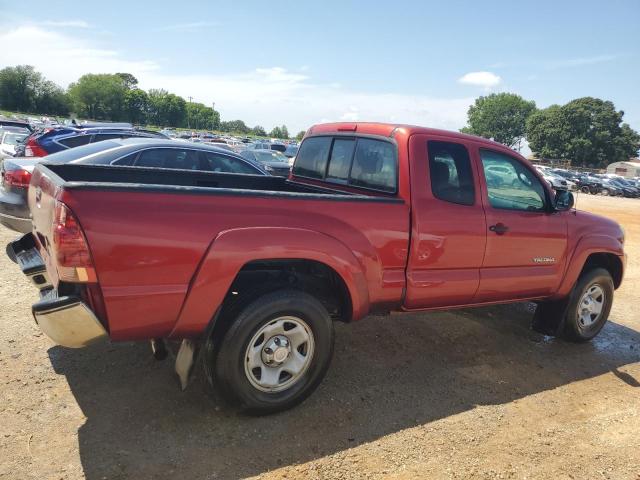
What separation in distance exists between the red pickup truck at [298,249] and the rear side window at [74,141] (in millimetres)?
6678

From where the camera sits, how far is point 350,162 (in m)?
4.22

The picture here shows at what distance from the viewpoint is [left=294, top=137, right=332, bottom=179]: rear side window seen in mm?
4534

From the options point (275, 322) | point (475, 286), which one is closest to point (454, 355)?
point (475, 286)

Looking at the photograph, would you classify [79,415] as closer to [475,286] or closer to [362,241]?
[362,241]

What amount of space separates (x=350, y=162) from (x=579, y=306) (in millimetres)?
2879

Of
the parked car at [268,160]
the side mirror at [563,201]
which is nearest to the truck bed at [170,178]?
the side mirror at [563,201]

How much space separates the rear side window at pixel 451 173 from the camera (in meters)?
3.79

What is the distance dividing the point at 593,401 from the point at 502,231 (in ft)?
5.05

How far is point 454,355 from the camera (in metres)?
4.47

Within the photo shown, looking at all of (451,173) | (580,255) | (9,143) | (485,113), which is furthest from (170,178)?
(485,113)

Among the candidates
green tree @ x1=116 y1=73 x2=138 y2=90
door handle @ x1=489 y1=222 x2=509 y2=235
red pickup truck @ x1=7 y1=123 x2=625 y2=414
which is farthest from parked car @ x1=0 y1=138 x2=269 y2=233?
green tree @ x1=116 y1=73 x2=138 y2=90

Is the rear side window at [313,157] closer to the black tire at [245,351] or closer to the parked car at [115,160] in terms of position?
the black tire at [245,351]

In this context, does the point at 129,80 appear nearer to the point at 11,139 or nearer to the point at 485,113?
the point at 485,113

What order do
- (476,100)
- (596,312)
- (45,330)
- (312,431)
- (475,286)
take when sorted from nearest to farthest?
(45,330) < (312,431) < (475,286) < (596,312) < (476,100)
